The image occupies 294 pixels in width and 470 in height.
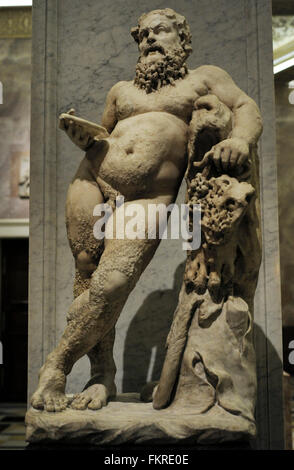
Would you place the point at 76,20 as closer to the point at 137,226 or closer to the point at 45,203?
the point at 45,203

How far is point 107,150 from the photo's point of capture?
2678 mm

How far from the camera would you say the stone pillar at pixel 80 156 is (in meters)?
3.66

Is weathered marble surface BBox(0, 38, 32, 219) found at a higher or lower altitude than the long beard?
higher

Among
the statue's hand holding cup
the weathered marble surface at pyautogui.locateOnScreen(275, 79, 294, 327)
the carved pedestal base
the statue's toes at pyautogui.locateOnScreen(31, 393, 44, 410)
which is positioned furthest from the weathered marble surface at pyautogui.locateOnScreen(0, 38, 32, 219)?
the carved pedestal base

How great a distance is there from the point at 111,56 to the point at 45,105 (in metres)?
0.60

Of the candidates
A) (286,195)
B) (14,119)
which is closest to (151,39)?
(286,195)

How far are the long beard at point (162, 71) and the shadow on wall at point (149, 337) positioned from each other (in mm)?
1441

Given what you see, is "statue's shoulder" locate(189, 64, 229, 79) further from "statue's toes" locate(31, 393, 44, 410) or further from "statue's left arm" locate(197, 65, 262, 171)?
"statue's toes" locate(31, 393, 44, 410)

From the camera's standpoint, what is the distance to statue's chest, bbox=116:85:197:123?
2.67 metres

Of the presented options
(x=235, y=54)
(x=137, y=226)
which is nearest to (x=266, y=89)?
(x=235, y=54)

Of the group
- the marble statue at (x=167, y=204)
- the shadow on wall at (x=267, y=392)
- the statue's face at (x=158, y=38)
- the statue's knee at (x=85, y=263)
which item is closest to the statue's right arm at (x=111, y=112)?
the marble statue at (x=167, y=204)
